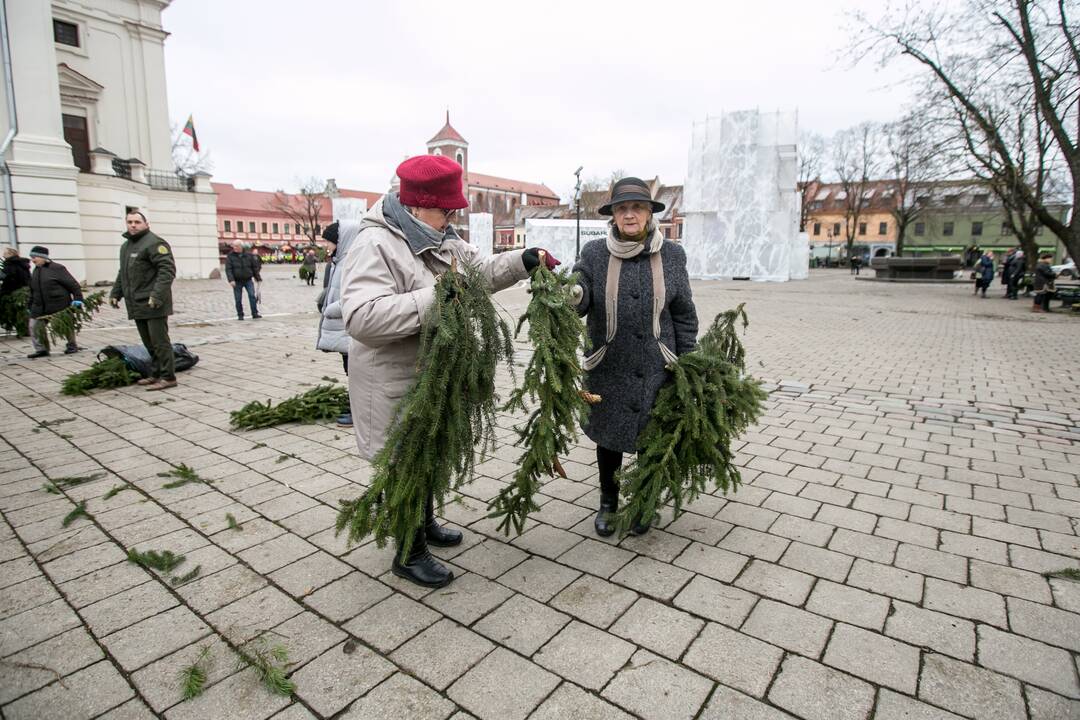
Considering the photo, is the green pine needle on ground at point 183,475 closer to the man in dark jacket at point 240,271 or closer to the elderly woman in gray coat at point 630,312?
the elderly woman in gray coat at point 630,312

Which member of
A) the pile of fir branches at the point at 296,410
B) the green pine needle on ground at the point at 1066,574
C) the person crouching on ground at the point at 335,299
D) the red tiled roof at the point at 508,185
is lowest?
the green pine needle on ground at the point at 1066,574

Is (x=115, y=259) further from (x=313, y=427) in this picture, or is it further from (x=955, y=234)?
(x=955, y=234)

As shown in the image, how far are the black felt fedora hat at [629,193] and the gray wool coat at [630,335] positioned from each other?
0.23 metres

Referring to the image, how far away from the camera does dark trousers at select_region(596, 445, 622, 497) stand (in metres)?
3.49

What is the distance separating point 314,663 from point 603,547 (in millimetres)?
1540

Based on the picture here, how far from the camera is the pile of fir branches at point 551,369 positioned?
2559 mm

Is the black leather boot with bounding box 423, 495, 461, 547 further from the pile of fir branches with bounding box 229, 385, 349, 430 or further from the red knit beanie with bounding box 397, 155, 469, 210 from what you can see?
the pile of fir branches with bounding box 229, 385, 349, 430

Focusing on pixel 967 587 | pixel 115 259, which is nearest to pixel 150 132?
pixel 115 259

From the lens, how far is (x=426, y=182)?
254cm

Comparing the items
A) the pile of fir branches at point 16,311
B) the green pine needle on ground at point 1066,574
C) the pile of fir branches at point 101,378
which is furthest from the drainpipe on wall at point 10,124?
the green pine needle on ground at point 1066,574

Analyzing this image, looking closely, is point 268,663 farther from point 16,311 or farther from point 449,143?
point 449,143

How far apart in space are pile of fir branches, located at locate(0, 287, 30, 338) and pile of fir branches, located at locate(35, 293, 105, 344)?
1391 millimetres

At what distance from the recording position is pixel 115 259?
22562mm

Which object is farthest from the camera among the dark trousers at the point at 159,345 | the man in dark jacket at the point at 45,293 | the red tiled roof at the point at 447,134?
the red tiled roof at the point at 447,134
